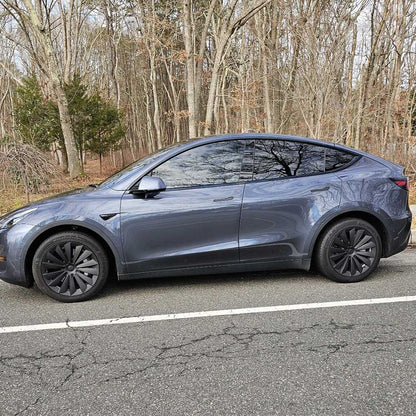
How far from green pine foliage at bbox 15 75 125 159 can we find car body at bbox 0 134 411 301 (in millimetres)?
16119

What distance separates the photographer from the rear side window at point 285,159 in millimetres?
3928

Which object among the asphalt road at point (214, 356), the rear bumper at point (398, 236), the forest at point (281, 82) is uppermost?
the forest at point (281, 82)

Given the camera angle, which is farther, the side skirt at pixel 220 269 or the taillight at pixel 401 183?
the taillight at pixel 401 183

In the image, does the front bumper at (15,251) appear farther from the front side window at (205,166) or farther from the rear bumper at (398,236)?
the rear bumper at (398,236)

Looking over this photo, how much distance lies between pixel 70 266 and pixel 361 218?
3.12m

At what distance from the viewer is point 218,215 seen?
3.69 meters

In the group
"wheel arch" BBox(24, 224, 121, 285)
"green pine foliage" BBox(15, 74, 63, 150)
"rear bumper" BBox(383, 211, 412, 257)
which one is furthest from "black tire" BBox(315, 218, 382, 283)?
"green pine foliage" BBox(15, 74, 63, 150)

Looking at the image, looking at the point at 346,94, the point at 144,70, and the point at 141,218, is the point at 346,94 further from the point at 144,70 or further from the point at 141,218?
the point at 144,70

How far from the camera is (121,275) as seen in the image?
144 inches

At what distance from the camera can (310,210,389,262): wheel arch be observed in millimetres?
3914

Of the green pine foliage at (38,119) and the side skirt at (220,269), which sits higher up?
the green pine foliage at (38,119)

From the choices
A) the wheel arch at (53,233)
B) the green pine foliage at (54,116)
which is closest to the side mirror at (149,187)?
the wheel arch at (53,233)

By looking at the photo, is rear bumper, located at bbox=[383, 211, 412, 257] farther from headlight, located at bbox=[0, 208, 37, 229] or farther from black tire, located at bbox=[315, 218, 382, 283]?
headlight, located at bbox=[0, 208, 37, 229]

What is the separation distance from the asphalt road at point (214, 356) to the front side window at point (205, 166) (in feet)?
3.80
